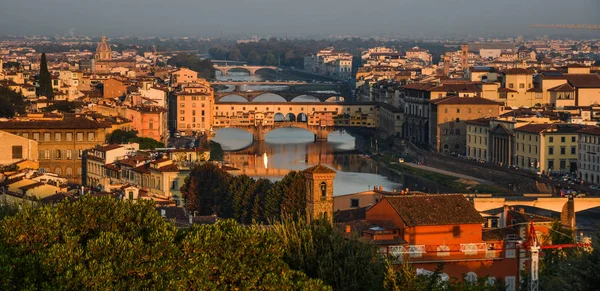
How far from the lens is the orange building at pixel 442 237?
35.3ft

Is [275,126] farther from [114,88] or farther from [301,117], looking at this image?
[114,88]

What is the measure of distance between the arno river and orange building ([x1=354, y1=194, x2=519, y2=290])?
11.9 m

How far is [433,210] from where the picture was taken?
11523 mm

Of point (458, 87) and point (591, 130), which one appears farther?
point (458, 87)

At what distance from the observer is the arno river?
89.9 ft

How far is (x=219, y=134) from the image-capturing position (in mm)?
43844

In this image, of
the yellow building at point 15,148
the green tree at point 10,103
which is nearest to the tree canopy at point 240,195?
the yellow building at point 15,148

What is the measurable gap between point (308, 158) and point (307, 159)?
0.35 m

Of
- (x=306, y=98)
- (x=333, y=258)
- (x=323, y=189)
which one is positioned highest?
(x=323, y=189)

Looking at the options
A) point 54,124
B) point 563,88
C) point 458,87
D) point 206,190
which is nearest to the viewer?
point 206,190

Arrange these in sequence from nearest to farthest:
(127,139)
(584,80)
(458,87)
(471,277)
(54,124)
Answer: (471,277)
(54,124)
(127,139)
(584,80)
(458,87)

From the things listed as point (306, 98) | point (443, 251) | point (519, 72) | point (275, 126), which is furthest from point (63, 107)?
point (306, 98)

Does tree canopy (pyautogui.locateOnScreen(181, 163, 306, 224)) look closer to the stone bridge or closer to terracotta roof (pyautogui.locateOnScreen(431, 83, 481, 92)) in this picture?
terracotta roof (pyautogui.locateOnScreen(431, 83, 481, 92))

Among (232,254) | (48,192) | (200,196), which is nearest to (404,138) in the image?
(200,196)
